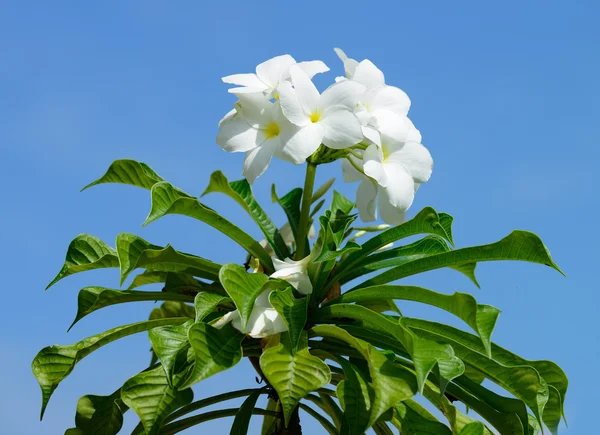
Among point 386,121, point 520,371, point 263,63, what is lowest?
point 520,371

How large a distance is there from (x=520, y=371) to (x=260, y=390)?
0.73m

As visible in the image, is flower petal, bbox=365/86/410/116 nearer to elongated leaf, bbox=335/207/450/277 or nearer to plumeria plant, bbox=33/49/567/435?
plumeria plant, bbox=33/49/567/435

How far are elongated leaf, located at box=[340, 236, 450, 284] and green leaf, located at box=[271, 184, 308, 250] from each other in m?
0.24

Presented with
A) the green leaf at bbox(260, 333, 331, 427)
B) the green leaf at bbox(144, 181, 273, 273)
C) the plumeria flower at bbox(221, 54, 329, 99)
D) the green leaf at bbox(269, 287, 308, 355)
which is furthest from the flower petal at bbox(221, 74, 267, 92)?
the green leaf at bbox(260, 333, 331, 427)

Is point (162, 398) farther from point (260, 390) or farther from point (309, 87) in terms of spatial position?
point (309, 87)

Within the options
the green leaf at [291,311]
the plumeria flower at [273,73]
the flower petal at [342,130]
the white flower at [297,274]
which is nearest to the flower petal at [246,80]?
the plumeria flower at [273,73]

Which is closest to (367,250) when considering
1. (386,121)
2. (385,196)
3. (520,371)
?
(385,196)

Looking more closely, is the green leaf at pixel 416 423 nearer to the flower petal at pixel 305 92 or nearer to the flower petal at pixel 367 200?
the flower petal at pixel 367 200

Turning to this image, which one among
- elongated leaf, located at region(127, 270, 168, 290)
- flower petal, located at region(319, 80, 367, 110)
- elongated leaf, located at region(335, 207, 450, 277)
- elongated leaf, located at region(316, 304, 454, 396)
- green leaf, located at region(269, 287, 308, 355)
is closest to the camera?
elongated leaf, located at region(316, 304, 454, 396)

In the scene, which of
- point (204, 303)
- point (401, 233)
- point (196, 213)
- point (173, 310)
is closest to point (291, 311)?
point (204, 303)

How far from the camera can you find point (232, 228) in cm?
218

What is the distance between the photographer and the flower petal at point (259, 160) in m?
2.08

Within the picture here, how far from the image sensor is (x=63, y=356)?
2.16 m

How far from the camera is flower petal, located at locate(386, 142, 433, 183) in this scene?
215 cm
